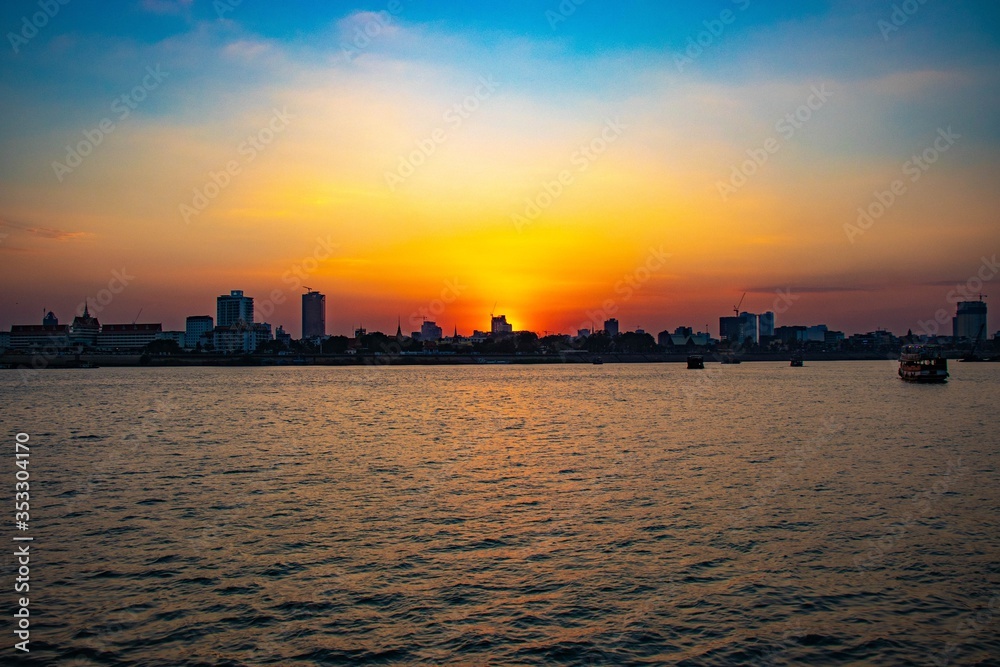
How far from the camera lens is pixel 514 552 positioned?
24.7 m

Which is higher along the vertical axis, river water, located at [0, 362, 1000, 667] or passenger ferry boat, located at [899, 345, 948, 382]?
passenger ferry boat, located at [899, 345, 948, 382]

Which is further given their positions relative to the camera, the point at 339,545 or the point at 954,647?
the point at 339,545

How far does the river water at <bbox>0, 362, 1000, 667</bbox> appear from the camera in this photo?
1745cm

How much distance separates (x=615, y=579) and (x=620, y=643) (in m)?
4.49

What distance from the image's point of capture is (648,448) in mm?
51562

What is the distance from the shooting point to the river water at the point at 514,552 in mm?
17453

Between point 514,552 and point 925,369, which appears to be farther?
point 925,369

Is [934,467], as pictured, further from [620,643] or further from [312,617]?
[312,617]

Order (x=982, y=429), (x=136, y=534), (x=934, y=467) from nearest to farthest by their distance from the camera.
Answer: (x=136, y=534) → (x=934, y=467) → (x=982, y=429)

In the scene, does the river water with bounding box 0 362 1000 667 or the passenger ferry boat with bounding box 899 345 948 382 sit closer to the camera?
the river water with bounding box 0 362 1000 667

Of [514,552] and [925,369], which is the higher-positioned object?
[925,369]

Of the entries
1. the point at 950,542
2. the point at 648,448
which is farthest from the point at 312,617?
the point at 648,448

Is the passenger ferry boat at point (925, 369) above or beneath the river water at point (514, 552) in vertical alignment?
above

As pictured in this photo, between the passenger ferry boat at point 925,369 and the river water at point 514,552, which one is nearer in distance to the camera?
the river water at point 514,552
